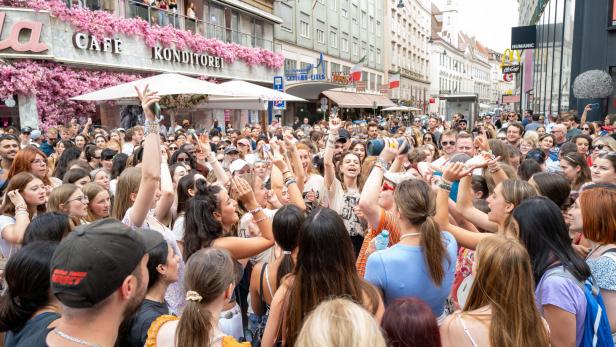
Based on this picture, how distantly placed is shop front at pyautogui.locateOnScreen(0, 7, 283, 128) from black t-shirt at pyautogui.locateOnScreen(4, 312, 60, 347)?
13571 millimetres

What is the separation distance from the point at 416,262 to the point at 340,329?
1.33 metres

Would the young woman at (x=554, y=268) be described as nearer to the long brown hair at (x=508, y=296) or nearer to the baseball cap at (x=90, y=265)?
the long brown hair at (x=508, y=296)

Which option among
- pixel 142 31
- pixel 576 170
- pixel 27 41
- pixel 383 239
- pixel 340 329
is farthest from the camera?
pixel 142 31

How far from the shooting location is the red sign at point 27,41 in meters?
13.4

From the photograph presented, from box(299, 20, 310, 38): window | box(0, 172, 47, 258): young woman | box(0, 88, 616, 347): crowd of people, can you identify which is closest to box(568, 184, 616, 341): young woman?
box(0, 88, 616, 347): crowd of people

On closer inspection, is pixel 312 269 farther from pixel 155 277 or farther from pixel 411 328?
pixel 155 277

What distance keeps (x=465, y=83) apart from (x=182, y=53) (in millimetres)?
81977

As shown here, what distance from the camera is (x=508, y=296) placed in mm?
2078

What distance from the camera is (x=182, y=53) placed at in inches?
787

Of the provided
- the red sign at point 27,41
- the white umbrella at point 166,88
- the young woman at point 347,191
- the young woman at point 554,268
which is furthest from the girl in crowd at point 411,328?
the red sign at point 27,41

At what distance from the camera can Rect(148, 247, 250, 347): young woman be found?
197 cm

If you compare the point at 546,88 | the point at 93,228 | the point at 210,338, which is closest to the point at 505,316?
the point at 210,338

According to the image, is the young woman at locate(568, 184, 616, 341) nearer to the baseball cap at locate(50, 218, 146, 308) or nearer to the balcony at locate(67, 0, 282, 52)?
the baseball cap at locate(50, 218, 146, 308)

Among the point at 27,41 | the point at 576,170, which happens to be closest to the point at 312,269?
the point at 576,170
